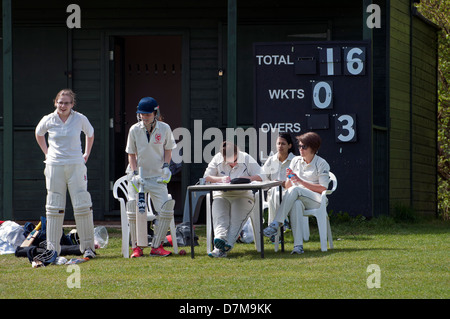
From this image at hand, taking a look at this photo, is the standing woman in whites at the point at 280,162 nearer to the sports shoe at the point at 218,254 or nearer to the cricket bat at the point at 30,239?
the sports shoe at the point at 218,254

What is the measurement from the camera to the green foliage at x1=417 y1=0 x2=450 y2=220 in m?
16.3

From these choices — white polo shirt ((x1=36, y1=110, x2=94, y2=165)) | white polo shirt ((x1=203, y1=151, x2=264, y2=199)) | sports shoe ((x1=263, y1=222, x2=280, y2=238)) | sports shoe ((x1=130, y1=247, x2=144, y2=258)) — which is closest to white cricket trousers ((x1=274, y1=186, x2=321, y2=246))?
sports shoe ((x1=263, y1=222, x2=280, y2=238))

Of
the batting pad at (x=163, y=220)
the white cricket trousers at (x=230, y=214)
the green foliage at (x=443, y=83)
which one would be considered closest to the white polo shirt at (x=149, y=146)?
the batting pad at (x=163, y=220)

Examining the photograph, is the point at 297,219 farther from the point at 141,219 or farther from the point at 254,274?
the point at 254,274

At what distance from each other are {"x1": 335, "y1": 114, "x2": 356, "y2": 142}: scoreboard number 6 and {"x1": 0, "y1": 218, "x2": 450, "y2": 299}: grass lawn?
196 centimetres

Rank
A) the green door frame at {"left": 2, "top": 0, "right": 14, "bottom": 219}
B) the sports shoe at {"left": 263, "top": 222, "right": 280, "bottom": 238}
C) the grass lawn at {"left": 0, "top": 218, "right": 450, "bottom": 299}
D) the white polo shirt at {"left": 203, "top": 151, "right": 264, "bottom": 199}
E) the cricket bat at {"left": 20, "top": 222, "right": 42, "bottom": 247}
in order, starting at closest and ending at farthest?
the grass lawn at {"left": 0, "top": 218, "right": 450, "bottom": 299} < the sports shoe at {"left": 263, "top": 222, "right": 280, "bottom": 238} < the white polo shirt at {"left": 203, "top": 151, "right": 264, "bottom": 199} < the cricket bat at {"left": 20, "top": 222, "right": 42, "bottom": 247} < the green door frame at {"left": 2, "top": 0, "right": 14, "bottom": 219}

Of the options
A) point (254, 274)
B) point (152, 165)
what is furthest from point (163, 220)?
point (254, 274)

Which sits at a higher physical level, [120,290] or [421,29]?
[421,29]

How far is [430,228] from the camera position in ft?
36.6

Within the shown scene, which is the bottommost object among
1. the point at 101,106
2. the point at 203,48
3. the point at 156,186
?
the point at 156,186

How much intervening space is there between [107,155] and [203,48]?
2.14 m

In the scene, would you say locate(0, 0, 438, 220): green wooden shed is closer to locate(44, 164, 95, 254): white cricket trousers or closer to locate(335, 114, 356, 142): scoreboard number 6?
locate(335, 114, 356, 142): scoreboard number 6
